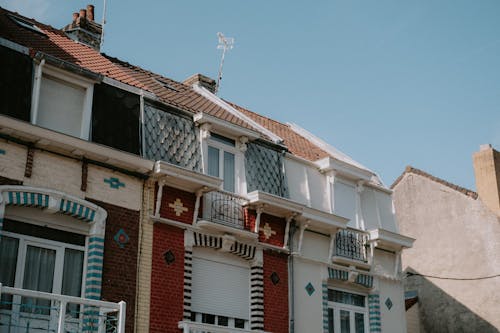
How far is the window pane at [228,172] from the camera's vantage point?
1761 cm

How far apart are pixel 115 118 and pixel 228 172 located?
3415 mm

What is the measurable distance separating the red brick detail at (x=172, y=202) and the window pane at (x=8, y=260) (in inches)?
131

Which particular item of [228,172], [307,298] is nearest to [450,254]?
[307,298]

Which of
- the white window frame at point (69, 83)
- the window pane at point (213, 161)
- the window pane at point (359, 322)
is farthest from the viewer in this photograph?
the window pane at point (359, 322)

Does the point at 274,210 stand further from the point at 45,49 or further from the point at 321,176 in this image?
the point at 45,49

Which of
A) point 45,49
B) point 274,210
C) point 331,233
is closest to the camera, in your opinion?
point 45,49

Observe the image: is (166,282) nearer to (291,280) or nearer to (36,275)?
(36,275)

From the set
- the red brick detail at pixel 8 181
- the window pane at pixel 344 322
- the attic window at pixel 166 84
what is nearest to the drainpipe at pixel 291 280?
the window pane at pixel 344 322

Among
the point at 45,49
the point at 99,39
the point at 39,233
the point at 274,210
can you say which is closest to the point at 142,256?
the point at 39,233

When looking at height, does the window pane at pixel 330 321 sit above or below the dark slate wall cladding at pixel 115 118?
below

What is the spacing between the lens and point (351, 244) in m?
19.8

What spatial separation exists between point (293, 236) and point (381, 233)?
3019 millimetres

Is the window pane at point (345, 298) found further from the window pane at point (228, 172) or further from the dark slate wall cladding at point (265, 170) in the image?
the window pane at point (228, 172)

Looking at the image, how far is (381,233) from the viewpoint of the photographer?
20.0m
